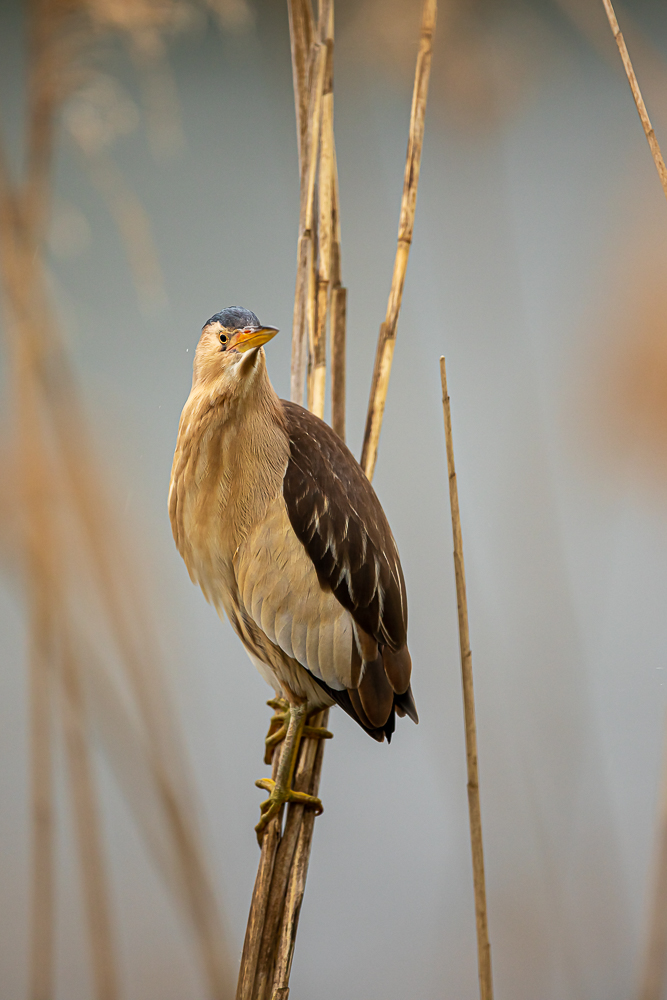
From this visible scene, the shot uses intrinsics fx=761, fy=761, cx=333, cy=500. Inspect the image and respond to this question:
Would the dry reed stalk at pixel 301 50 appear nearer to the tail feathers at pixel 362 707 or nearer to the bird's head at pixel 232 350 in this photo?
the bird's head at pixel 232 350

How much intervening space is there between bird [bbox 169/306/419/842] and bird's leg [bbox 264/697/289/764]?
0.32 feet

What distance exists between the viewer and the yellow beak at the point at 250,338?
62cm

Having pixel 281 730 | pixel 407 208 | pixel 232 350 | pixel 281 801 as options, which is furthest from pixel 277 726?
pixel 407 208

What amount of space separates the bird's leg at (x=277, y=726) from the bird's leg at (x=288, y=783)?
53 mm

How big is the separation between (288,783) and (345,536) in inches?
9.8

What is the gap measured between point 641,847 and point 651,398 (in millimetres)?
822

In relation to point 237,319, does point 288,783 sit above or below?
below

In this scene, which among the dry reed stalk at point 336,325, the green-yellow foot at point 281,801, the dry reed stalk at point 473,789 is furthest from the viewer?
the dry reed stalk at point 336,325

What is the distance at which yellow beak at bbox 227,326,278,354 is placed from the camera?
0.62 metres

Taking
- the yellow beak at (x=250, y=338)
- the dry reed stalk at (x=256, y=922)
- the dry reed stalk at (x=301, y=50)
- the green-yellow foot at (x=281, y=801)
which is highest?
the dry reed stalk at (x=301, y=50)

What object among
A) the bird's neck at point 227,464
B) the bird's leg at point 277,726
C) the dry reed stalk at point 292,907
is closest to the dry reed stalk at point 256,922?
the dry reed stalk at point 292,907

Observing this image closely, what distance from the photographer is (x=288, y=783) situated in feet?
2.40

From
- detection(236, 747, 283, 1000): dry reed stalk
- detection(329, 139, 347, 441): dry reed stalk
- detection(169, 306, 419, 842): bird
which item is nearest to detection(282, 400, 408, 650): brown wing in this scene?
detection(169, 306, 419, 842): bird

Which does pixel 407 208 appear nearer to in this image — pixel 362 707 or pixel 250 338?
pixel 250 338
